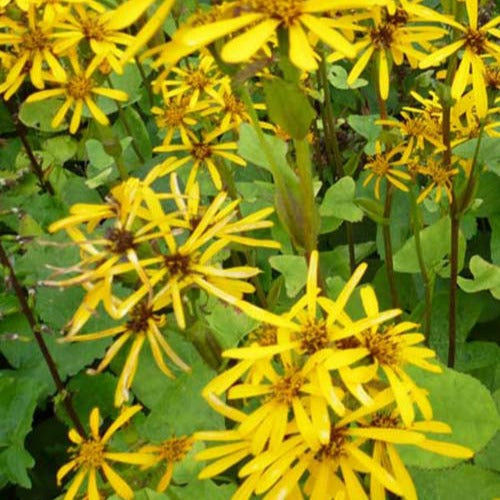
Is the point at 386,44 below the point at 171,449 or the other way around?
the other way around

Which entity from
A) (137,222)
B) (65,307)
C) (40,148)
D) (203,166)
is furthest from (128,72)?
(137,222)

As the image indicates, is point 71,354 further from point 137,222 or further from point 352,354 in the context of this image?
point 352,354

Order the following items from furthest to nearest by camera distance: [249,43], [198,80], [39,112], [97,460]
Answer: [39,112] → [198,80] → [97,460] → [249,43]

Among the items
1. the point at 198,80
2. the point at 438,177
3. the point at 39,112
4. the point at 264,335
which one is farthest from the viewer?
the point at 39,112

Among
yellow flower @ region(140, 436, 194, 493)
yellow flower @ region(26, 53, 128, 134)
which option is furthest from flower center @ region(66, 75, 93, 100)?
yellow flower @ region(140, 436, 194, 493)

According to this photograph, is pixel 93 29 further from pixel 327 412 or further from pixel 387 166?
pixel 327 412

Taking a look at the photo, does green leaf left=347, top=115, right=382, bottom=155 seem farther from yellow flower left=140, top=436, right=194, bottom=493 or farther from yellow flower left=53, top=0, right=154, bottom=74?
yellow flower left=140, top=436, right=194, bottom=493

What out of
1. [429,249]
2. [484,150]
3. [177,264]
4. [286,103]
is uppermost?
[286,103]

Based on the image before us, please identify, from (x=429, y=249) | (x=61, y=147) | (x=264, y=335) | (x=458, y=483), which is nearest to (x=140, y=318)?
(x=264, y=335)
